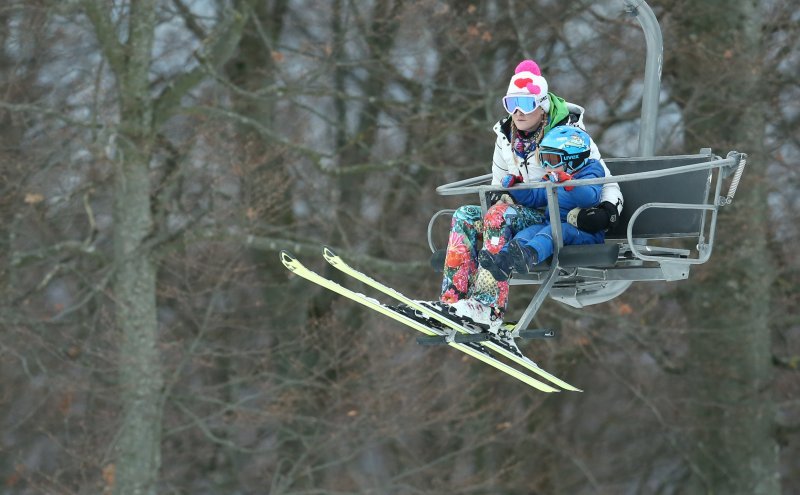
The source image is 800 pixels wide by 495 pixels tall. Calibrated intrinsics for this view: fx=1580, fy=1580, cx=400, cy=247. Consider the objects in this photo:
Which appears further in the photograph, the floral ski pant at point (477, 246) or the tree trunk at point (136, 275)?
the tree trunk at point (136, 275)

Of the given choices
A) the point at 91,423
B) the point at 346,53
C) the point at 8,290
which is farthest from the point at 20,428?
the point at 346,53

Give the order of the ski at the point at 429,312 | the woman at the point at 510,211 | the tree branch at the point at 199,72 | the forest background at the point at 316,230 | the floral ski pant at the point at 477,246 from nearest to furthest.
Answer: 1. the ski at the point at 429,312
2. the woman at the point at 510,211
3. the floral ski pant at the point at 477,246
4. the tree branch at the point at 199,72
5. the forest background at the point at 316,230

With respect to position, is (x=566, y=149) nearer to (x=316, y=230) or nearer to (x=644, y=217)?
(x=644, y=217)

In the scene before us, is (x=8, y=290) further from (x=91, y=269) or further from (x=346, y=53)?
(x=346, y=53)

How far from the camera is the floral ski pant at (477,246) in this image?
786 centimetres

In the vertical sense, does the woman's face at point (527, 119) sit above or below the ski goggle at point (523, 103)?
below

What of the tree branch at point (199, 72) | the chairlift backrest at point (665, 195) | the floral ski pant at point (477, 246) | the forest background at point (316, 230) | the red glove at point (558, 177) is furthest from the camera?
the forest background at point (316, 230)

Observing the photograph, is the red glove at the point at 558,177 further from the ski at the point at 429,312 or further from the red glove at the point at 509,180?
the ski at the point at 429,312

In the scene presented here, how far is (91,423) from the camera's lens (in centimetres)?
1811

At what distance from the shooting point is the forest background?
51.1ft

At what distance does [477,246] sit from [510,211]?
321 millimetres

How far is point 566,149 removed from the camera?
25.1ft

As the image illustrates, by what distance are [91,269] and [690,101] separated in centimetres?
677

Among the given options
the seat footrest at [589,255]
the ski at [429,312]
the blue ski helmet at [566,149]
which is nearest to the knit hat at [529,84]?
the blue ski helmet at [566,149]
